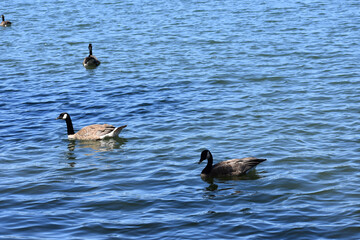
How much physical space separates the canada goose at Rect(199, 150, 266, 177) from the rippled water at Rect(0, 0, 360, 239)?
255 mm

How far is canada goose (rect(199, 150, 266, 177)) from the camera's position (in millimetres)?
14867

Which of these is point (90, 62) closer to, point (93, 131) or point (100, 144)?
point (93, 131)

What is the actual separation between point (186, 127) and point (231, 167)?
4.70m

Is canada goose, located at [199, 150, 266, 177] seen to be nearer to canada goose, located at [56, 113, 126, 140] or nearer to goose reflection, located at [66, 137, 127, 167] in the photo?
goose reflection, located at [66, 137, 127, 167]

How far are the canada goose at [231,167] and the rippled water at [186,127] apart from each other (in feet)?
0.84

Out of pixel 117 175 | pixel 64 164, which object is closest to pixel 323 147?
pixel 117 175

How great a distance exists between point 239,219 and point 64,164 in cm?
654

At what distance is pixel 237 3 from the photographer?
46375 millimetres

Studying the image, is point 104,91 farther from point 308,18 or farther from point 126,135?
point 308,18

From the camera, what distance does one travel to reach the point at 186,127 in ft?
63.9

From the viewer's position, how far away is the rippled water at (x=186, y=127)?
12.4 metres

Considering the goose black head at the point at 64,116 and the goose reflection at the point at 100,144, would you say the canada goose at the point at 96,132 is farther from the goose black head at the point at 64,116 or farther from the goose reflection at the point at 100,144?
the goose black head at the point at 64,116

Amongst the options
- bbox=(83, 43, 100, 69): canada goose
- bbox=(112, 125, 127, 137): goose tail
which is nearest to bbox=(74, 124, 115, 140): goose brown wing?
bbox=(112, 125, 127, 137): goose tail

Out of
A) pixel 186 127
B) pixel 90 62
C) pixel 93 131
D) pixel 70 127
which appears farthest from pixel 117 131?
pixel 90 62
